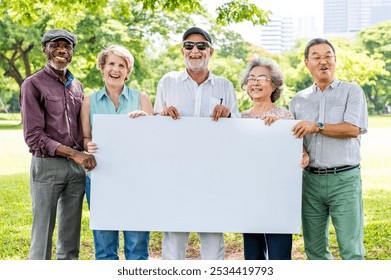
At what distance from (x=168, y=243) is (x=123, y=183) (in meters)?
0.57

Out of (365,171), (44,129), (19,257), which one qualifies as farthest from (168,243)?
(365,171)

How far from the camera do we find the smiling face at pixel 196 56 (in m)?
3.98

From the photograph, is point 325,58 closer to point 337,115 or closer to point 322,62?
point 322,62

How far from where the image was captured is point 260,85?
→ 398 centimetres

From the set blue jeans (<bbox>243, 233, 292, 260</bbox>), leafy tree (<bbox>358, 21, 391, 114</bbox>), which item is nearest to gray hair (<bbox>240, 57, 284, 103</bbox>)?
blue jeans (<bbox>243, 233, 292, 260</bbox>)

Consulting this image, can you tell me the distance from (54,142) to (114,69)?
691 millimetres

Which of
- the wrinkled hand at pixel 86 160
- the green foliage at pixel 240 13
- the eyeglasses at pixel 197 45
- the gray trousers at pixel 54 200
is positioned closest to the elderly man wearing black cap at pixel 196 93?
the eyeglasses at pixel 197 45

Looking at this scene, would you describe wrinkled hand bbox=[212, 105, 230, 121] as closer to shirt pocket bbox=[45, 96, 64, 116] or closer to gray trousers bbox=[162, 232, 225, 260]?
gray trousers bbox=[162, 232, 225, 260]

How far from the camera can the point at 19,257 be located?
670 cm

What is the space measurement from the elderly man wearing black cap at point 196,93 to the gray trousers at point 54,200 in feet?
2.62

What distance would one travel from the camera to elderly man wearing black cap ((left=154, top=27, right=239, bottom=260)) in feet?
13.1

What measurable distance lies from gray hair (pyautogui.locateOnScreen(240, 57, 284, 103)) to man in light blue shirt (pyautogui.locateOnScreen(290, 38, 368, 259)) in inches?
8.9

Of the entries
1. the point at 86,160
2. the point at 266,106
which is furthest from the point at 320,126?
the point at 86,160

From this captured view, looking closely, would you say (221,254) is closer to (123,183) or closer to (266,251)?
(266,251)
